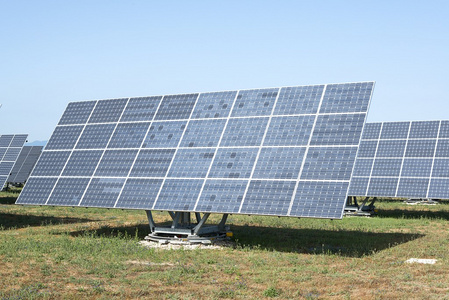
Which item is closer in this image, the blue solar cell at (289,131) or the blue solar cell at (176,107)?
the blue solar cell at (289,131)

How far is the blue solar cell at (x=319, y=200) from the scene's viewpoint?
18.5m

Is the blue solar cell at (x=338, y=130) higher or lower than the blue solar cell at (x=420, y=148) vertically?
lower

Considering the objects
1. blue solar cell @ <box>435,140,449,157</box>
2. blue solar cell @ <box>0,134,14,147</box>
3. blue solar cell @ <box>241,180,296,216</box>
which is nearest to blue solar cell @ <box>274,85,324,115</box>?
Result: blue solar cell @ <box>241,180,296,216</box>

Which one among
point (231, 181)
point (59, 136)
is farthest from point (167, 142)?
point (59, 136)

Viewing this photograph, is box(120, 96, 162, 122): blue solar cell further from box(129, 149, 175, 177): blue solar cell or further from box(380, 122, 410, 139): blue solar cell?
box(380, 122, 410, 139): blue solar cell

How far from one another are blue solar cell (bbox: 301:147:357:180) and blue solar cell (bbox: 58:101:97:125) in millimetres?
12529

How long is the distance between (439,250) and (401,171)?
16.1 m

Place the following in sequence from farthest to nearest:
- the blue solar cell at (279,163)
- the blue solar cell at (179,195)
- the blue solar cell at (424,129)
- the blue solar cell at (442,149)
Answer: the blue solar cell at (424,129), the blue solar cell at (442,149), the blue solar cell at (179,195), the blue solar cell at (279,163)

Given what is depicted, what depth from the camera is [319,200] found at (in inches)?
746

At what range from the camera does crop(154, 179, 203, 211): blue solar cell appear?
2097 cm

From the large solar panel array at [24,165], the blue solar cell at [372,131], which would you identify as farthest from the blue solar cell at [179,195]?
the large solar panel array at [24,165]

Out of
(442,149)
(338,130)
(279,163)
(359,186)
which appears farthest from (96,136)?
(442,149)

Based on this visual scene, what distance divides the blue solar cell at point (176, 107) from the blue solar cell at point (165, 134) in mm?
428

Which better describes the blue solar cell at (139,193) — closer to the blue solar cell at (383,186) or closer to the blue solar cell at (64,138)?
the blue solar cell at (64,138)
